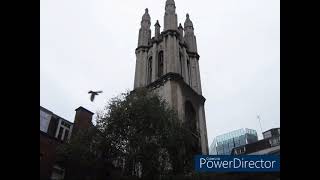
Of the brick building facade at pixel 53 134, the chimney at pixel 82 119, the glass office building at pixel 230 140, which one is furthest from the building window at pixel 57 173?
the glass office building at pixel 230 140

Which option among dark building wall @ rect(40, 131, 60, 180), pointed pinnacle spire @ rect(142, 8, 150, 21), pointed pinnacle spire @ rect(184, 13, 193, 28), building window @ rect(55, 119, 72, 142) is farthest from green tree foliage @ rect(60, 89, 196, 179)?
pointed pinnacle spire @ rect(184, 13, 193, 28)

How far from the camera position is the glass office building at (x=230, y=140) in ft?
388

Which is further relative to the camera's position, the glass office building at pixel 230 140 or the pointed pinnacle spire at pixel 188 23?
the glass office building at pixel 230 140

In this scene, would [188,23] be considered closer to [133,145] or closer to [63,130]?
[63,130]

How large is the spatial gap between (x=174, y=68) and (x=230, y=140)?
83614 mm

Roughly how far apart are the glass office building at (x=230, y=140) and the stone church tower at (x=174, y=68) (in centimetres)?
6406

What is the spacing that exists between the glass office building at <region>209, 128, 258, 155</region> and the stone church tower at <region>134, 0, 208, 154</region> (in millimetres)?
64058

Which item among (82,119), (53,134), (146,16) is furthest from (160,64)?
(53,134)

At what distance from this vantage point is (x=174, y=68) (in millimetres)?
48875

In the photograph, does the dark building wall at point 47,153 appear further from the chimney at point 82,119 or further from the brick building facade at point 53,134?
the chimney at point 82,119
